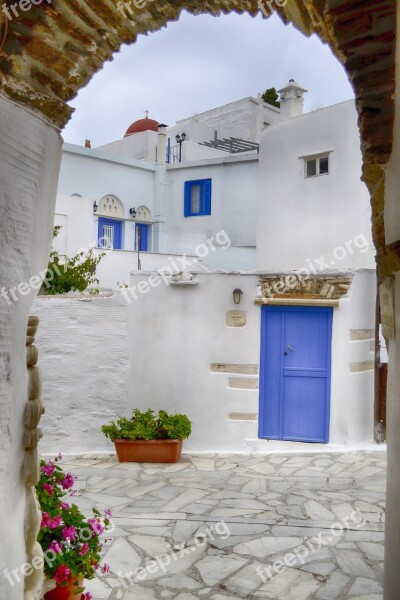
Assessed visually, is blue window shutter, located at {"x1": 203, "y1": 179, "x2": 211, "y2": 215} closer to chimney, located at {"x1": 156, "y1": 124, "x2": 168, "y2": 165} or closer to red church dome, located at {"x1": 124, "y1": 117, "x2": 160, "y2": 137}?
chimney, located at {"x1": 156, "y1": 124, "x2": 168, "y2": 165}

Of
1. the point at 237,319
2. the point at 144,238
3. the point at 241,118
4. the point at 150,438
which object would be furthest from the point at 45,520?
the point at 241,118

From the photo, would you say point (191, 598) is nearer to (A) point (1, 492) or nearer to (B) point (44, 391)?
(A) point (1, 492)

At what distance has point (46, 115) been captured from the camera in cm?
315

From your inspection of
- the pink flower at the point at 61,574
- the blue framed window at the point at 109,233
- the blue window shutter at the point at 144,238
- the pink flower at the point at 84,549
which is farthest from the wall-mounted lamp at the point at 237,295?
the blue window shutter at the point at 144,238

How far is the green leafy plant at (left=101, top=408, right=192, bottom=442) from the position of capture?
8070mm

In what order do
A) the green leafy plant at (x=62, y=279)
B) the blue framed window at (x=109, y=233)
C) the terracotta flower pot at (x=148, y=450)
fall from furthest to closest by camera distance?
1. the blue framed window at (x=109, y=233)
2. the green leafy plant at (x=62, y=279)
3. the terracotta flower pot at (x=148, y=450)

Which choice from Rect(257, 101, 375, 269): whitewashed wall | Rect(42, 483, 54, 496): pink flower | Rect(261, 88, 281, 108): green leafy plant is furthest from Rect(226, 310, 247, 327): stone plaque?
Rect(261, 88, 281, 108): green leafy plant

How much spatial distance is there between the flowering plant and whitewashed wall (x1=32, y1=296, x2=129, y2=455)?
14.9ft

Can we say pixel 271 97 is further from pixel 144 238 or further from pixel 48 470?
pixel 48 470

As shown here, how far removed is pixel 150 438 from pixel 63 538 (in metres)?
4.31

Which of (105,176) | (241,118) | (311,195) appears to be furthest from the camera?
(241,118)

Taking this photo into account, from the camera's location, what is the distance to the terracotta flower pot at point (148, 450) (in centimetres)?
806

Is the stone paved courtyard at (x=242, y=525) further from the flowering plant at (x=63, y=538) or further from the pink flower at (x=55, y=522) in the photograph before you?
the pink flower at (x=55, y=522)

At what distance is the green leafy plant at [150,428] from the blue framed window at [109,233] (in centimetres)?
1002
